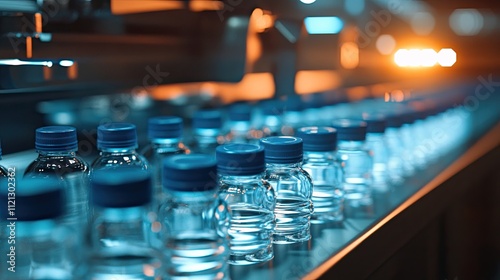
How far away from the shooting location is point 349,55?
300cm

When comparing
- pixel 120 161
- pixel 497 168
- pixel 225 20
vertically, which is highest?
pixel 225 20

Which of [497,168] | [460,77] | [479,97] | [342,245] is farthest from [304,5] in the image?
[460,77]

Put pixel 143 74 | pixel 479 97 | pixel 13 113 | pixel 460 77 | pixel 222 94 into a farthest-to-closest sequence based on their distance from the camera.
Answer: pixel 460 77
pixel 479 97
pixel 222 94
pixel 143 74
pixel 13 113

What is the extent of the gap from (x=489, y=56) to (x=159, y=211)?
4.22 meters

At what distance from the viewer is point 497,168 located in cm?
207

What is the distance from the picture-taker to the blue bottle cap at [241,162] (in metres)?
0.86

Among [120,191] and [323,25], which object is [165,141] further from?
[323,25]

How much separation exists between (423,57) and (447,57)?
294 mm

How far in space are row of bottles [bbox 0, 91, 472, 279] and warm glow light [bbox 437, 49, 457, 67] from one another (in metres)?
3.16

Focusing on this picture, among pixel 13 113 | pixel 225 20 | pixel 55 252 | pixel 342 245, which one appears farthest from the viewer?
pixel 225 20

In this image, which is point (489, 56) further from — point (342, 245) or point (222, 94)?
point (342, 245)

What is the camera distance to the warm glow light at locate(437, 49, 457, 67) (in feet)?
14.5

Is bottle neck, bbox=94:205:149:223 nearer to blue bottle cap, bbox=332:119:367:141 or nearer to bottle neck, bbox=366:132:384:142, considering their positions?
blue bottle cap, bbox=332:119:367:141

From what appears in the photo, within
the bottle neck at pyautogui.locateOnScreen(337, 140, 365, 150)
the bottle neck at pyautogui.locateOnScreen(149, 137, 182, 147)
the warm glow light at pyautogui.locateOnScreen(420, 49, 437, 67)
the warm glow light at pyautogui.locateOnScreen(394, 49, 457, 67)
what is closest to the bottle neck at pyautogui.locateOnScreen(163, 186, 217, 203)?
the bottle neck at pyautogui.locateOnScreen(149, 137, 182, 147)
